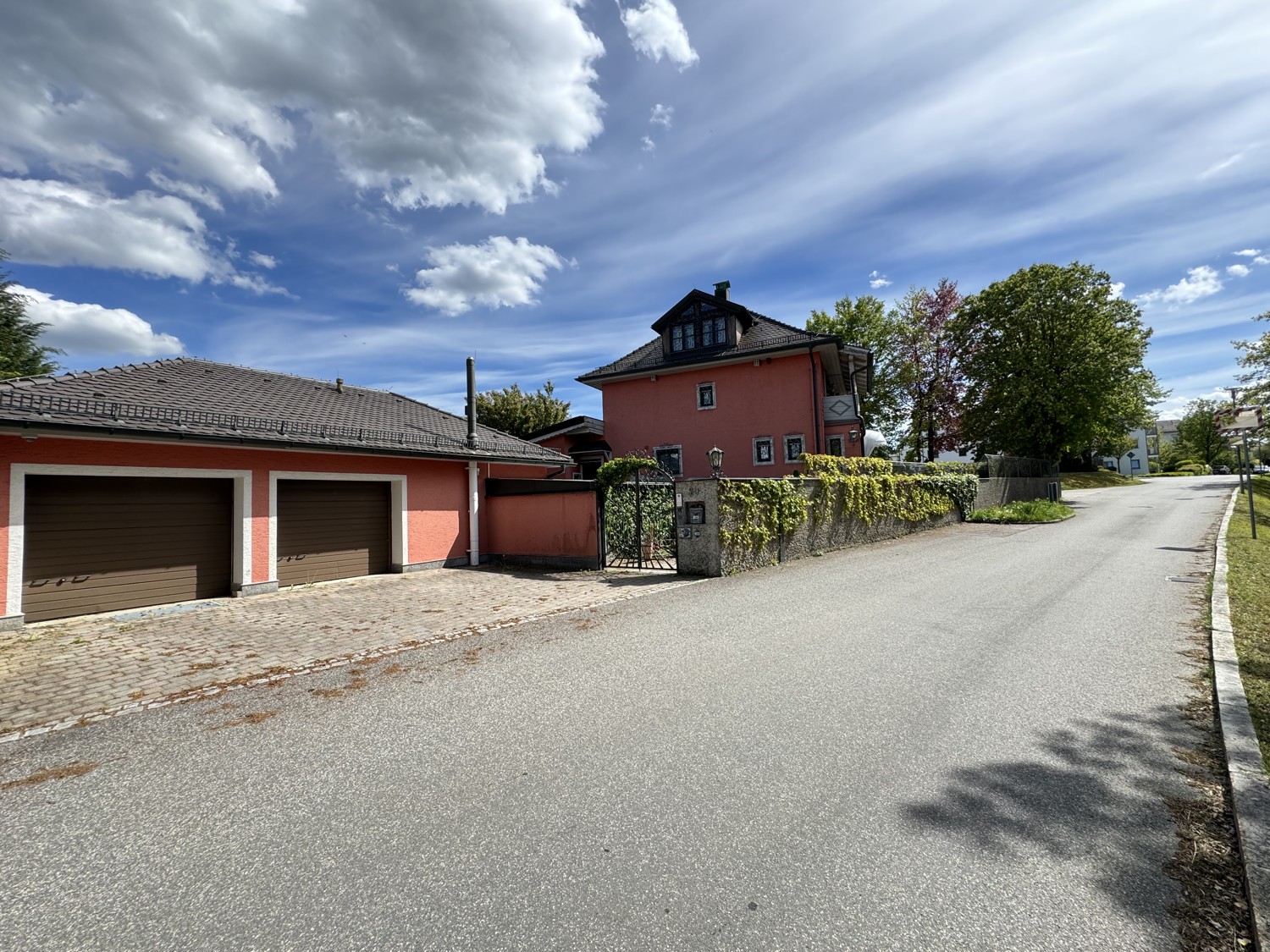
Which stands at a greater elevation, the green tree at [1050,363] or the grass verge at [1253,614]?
the green tree at [1050,363]

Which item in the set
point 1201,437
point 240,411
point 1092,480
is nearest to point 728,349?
point 240,411

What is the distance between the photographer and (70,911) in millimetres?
2375

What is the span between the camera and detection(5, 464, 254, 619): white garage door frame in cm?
789

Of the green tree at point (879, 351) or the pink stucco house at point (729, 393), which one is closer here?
the pink stucco house at point (729, 393)

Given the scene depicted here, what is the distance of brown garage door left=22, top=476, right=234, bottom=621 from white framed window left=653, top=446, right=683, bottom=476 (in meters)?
17.4

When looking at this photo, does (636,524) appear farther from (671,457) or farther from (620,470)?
(671,457)

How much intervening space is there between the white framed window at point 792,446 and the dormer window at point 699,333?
5.02 m

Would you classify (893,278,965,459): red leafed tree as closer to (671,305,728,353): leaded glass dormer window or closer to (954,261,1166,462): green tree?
(954,261,1166,462): green tree

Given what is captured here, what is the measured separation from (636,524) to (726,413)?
1287 cm

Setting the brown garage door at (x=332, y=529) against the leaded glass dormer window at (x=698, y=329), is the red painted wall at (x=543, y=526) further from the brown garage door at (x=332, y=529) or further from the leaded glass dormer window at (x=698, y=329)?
the leaded glass dormer window at (x=698, y=329)

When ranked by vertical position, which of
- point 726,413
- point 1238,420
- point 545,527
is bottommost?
point 545,527

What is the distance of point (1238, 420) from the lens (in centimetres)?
1230

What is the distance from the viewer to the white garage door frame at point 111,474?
7.89m

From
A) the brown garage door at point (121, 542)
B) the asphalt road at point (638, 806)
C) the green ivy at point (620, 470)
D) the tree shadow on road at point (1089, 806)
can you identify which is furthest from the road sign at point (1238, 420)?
the brown garage door at point (121, 542)
